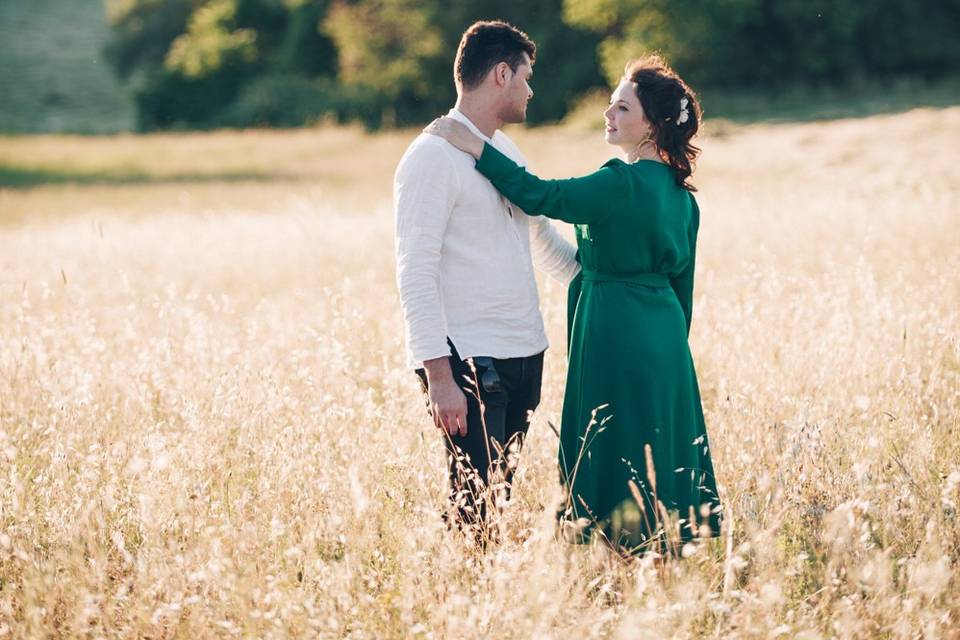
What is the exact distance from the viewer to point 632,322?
Answer: 11.6ft

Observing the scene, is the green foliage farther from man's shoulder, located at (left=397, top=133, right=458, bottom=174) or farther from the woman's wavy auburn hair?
man's shoulder, located at (left=397, top=133, right=458, bottom=174)

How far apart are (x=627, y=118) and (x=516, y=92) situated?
0.44m

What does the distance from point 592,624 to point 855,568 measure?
3.06ft

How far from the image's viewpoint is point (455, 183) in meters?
3.46

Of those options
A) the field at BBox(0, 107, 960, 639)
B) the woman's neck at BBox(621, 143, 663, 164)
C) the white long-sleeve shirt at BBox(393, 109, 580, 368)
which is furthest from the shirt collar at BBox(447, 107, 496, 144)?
the field at BBox(0, 107, 960, 639)

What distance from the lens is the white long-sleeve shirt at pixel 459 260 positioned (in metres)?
3.39

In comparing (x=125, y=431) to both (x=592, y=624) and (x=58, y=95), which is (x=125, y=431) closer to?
(x=592, y=624)

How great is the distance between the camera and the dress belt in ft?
11.8

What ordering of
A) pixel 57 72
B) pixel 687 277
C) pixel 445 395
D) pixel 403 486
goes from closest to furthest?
pixel 445 395 → pixel 687 277 → pixel 403 486 → pixel 57 72

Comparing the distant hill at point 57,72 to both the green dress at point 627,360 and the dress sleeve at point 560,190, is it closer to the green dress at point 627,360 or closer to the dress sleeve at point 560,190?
the dress sleeve at point 560,190

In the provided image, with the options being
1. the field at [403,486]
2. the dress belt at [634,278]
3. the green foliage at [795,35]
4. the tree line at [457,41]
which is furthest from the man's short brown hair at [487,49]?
the green foliage at [795,35]

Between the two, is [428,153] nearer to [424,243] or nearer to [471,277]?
[424,243]

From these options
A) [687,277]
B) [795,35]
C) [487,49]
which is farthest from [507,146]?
[795,35]

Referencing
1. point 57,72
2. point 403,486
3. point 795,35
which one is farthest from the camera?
point 57,72
